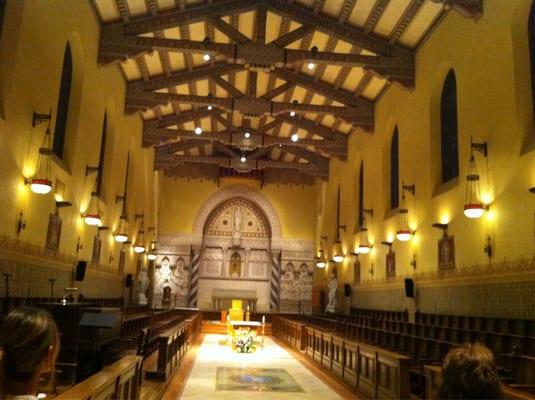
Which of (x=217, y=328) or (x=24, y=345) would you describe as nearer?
(x=24, y=345)

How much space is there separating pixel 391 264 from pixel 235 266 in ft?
48.3

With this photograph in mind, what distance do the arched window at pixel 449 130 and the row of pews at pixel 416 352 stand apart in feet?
12.2

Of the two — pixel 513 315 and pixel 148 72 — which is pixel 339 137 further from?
pixel 513 315

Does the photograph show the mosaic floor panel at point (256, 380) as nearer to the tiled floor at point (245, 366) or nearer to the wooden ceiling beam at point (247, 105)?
the tiled floor at point (245, 366)

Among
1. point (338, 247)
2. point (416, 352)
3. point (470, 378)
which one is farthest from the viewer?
point (338, 247)

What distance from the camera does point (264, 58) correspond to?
48.2ft

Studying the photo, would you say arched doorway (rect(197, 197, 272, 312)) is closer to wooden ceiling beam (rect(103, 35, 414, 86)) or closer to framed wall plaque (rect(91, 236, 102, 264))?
framed wall plaque (rect(91, 236, 102, 264))

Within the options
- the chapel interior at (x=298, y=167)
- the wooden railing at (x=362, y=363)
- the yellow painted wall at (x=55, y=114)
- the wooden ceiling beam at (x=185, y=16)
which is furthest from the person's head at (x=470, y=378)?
the wooden ceiling beam at (x=185, y=16)

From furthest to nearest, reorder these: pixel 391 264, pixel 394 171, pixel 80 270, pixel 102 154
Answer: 1. pixel 394 171
2. pixel 102 154
3. pixel 391 264
4. pixel 80 270

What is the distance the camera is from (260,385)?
9.56m

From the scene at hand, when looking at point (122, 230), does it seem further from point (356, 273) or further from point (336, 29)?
point (336, 29)

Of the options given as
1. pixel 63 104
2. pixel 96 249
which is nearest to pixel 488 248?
pixel 63 104

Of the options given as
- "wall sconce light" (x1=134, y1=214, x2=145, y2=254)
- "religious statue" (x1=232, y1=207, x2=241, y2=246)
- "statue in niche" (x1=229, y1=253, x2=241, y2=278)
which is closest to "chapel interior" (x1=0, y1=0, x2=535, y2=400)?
"wall sconce light" (x1=134, y1=214, x2=145, y2=254)

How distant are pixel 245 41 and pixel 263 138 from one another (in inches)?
345
